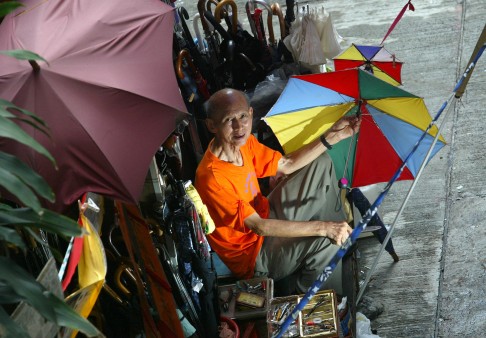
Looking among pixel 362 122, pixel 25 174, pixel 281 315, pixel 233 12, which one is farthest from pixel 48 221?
pixel 233 12

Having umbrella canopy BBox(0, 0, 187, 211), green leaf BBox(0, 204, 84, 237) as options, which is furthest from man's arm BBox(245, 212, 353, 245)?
green leaf BBox(0, 204, 84, 237)

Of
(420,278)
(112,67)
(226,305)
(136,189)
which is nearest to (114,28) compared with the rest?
(112,67)

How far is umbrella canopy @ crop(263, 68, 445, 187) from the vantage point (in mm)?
4176

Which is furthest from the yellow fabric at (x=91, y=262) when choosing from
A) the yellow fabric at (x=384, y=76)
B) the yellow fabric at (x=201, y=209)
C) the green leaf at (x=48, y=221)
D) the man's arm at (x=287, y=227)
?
the yellow fabric at (x=384, y=76)

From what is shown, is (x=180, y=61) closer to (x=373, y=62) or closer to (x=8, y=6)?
(x=373, y=62)

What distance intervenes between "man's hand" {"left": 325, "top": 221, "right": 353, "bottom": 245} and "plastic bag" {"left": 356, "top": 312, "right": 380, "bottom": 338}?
0.57 m

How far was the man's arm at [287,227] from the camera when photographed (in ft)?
14.1

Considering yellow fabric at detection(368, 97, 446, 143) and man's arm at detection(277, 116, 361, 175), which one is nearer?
yellow fabric at detection(368, 97, 446, 143)

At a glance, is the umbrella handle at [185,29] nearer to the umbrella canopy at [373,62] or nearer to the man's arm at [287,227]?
the umbrella canopy at [373,62]

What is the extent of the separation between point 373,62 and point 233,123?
4.21 feet

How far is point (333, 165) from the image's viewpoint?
4707mm

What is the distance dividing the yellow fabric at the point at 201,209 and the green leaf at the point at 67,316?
6.80 ft

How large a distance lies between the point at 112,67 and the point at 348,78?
→ 1.49 meters

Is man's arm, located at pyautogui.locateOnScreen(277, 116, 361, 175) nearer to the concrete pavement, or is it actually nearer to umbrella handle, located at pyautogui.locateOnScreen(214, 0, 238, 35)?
the concrete pavement
